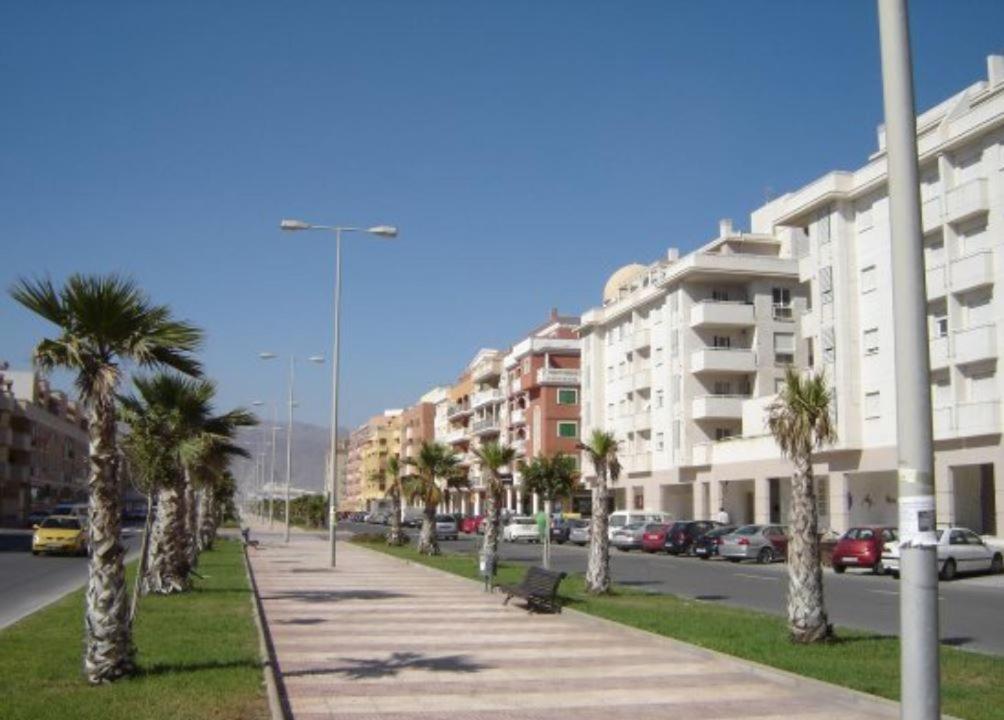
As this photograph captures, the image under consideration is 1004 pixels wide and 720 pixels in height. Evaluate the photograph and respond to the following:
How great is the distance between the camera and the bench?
17531 millimetres

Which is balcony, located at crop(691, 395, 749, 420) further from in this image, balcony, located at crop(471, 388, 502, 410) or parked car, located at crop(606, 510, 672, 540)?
balcony, located at crop(471, 388, 502, 410)

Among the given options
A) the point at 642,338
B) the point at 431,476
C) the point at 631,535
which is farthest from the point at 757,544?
the point at 642,338

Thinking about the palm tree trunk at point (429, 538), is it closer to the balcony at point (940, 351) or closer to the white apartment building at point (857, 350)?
the white apartment building at point (857, 350)

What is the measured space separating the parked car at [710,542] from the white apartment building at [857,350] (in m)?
5.76

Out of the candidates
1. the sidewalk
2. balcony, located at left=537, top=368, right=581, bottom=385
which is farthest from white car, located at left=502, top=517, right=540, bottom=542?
the sidewalk

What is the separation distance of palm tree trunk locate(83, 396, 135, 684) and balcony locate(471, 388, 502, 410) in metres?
86.6

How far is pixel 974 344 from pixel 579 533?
22.8 metres

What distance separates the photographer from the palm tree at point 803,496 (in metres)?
13.7

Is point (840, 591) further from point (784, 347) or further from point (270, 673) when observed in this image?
point (784, 347)

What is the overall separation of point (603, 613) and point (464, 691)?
709cm

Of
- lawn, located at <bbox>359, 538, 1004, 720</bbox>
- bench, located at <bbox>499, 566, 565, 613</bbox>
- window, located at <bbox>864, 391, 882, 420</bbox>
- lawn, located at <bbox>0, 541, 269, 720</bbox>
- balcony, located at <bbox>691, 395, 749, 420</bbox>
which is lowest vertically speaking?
lawn, located at <bbox>359, 538, 1004, 720</bbox>

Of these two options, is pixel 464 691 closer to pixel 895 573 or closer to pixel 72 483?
pixel 895 573

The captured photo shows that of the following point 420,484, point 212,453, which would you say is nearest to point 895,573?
point 420,484

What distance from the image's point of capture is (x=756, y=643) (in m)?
13.5
